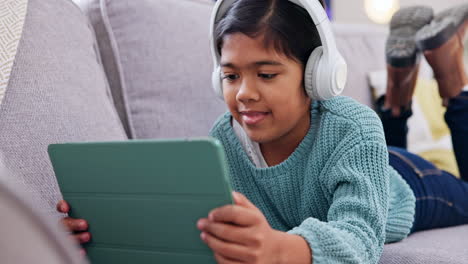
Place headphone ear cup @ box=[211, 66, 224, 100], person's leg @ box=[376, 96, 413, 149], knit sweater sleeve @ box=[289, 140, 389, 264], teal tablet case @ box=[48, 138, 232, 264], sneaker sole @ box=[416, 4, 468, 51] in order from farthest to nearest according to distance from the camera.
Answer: person's leg @ box=[376, 96, 413, 149] → sneaker sole @ box=[416, 4, 468, 51] → headphone ear cup @ box=[211, 66, 224, 100] → knit sweater sleeve @ box=[289, 140, 389, 264] → teal tablet case @ box=[48, 138, 232, 264]

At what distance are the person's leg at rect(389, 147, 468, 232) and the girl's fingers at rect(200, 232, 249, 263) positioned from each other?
0.74m

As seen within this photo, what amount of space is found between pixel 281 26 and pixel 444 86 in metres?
0.89

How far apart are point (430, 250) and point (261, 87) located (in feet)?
1.33

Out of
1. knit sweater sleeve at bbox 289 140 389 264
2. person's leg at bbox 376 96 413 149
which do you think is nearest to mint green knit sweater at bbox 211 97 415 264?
knit sweater sleeve at bbox 289 140 389 264

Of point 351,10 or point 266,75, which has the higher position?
point 266,75

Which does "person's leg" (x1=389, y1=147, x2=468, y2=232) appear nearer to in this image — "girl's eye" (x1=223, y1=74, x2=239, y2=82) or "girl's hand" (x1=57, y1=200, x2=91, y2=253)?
"girl's eye" (x1=223, y1=74, x2=239, y2=82)

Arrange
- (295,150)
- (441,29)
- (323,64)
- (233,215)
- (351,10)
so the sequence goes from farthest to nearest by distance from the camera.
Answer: (351,10) → (441,29) → (295,150) → (323,64) → (233,215)

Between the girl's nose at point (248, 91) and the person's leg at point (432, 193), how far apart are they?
600mm

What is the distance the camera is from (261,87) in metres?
0.82

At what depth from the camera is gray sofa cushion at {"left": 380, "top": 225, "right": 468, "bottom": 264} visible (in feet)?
2.72

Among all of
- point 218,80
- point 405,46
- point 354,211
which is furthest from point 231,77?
point 405,46

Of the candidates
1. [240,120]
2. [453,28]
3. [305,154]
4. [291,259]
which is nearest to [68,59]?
[240,120]

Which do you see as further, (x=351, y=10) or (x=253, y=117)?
(x=351, y=10)

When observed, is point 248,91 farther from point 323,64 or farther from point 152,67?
point 152,67
